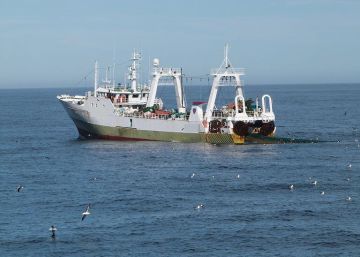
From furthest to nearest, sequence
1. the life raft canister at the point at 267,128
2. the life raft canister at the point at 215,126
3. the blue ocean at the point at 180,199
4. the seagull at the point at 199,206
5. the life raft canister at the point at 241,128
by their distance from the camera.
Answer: the life raft canister at the point at 215,126
the life raft canister at the point at 267,128
the life raft canister at the point at 241,128
the seagull at the point at 199,206
the blue ocean at the point at 180,199

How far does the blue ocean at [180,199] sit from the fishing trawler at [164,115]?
230 centimetres

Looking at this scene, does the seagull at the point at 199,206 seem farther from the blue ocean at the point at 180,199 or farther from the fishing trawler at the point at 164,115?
the fishing trawler at the point at 164,115

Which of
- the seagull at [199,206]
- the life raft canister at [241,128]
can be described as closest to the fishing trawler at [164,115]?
the life raft canister at [241,128]

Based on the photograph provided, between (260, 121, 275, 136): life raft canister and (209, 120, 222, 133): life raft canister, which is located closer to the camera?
(260, 121, 275, 136): life raft canister

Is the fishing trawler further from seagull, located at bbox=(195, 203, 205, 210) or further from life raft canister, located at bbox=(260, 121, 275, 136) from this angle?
seagull, located at bbox=(195, 203, 205, 210)

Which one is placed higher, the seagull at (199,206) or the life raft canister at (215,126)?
the life raft canister at (215,126)

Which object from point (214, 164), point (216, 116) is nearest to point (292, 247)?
point (214, 164)

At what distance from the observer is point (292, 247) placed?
55250 millimetres

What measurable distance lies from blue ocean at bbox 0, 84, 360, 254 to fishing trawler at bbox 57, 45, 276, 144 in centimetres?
230

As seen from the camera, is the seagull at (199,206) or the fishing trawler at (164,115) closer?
the seagull at (199,206)

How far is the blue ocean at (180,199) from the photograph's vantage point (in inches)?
2222

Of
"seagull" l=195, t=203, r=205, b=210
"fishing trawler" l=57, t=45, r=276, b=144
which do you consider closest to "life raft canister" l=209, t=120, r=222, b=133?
"fishing trawler" l=57, t=45, r=276, b=144

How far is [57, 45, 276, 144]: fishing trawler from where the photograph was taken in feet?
363

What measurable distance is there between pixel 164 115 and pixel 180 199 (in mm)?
44473
